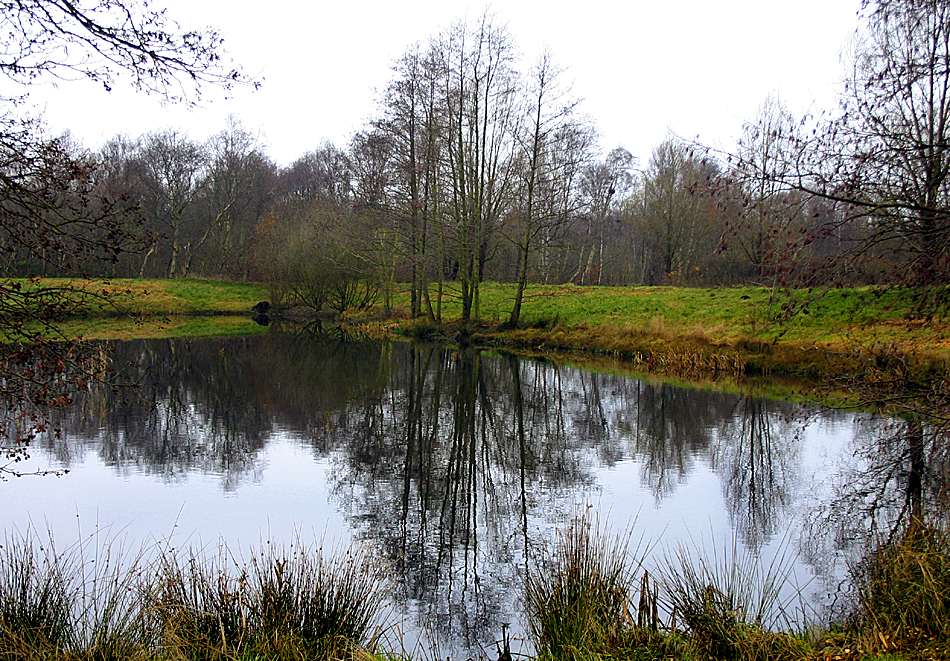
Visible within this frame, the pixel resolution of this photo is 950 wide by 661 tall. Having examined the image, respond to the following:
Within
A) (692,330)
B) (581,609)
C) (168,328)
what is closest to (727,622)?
(581,609)

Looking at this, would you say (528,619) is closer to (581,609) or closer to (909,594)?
(581,609)

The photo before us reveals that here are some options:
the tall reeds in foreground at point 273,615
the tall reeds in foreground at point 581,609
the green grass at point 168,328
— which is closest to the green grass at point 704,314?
the green grass at point 168,328

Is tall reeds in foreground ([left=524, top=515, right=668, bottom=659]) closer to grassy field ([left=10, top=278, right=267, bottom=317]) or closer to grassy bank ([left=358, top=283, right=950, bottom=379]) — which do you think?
grassy bank ([left=358, top=283, right=950, bottom=379])

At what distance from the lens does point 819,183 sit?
610 centimetres

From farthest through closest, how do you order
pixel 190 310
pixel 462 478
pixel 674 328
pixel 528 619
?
pixel 190 310
pixel 674 328
pixel 462 478
pixel 528 619

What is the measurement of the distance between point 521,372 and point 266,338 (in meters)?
15.0

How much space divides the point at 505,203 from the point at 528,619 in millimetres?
25710

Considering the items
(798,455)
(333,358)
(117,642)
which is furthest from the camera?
(333,358)

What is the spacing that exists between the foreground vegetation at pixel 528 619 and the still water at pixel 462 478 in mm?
597

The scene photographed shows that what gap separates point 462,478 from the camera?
11258 millimetres

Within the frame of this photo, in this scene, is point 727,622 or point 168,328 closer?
point 727,622

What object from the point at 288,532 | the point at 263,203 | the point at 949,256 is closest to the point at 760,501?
the point at 949,256

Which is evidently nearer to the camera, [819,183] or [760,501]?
[819,183]

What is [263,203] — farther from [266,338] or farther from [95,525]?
[95,525]
